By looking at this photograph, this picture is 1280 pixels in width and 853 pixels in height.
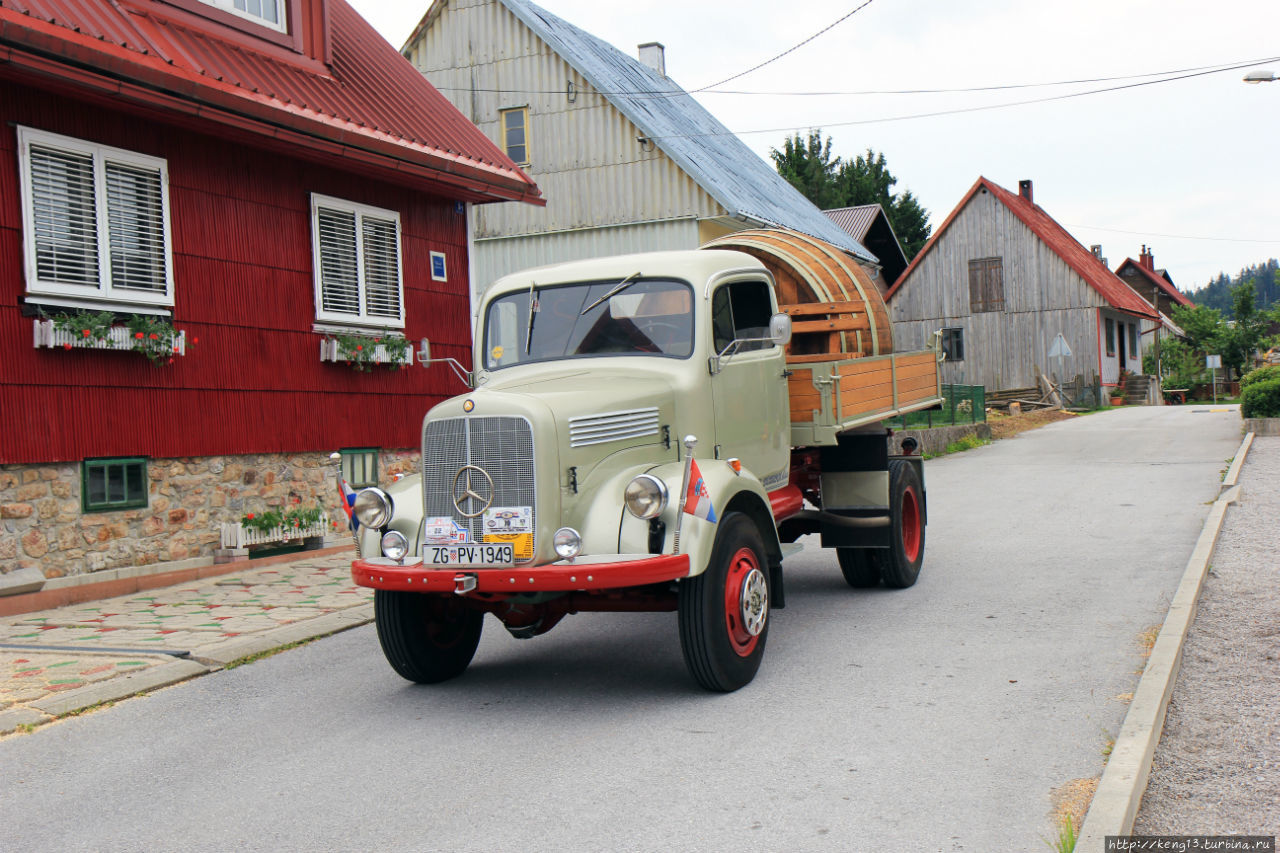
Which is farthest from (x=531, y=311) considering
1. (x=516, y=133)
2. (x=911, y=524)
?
(x=516, y=133)

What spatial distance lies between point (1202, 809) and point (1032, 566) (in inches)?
223

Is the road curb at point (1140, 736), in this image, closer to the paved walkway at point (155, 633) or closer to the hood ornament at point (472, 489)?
the hood ornament at point (472, 489)

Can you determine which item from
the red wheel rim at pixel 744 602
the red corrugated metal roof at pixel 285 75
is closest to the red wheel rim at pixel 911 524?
the red wheel rim at pixel 744 602

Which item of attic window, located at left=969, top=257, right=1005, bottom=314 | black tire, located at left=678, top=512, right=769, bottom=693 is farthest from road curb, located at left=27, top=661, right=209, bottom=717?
attic window, located at left=969, top=257, right=1005, bottom=314

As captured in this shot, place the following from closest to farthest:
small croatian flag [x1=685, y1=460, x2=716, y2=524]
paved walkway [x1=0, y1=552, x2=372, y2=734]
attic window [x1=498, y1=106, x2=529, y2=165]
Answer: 1. small croatian flag [x1=685, y1=460, x2=716, y2=524]
2. paved walkway [x1=0, y1=552, x2=372, y2=734]
3. attic window [x1=498, y1=106, x2=529, y2=165]

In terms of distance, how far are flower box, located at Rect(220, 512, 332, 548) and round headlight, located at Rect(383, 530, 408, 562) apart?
534cm

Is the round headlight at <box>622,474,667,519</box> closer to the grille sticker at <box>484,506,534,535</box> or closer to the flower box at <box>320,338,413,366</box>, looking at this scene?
the grille sticker at <box>484,506,534,535</box>

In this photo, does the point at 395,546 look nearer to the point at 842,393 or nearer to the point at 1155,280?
the point at 842,393

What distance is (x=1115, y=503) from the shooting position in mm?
13719

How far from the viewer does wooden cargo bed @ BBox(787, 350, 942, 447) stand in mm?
8031

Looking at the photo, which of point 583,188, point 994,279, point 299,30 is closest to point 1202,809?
point 299,30

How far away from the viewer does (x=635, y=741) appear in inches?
207

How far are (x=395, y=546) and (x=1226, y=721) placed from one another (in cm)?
410

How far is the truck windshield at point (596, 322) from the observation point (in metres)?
6.91
